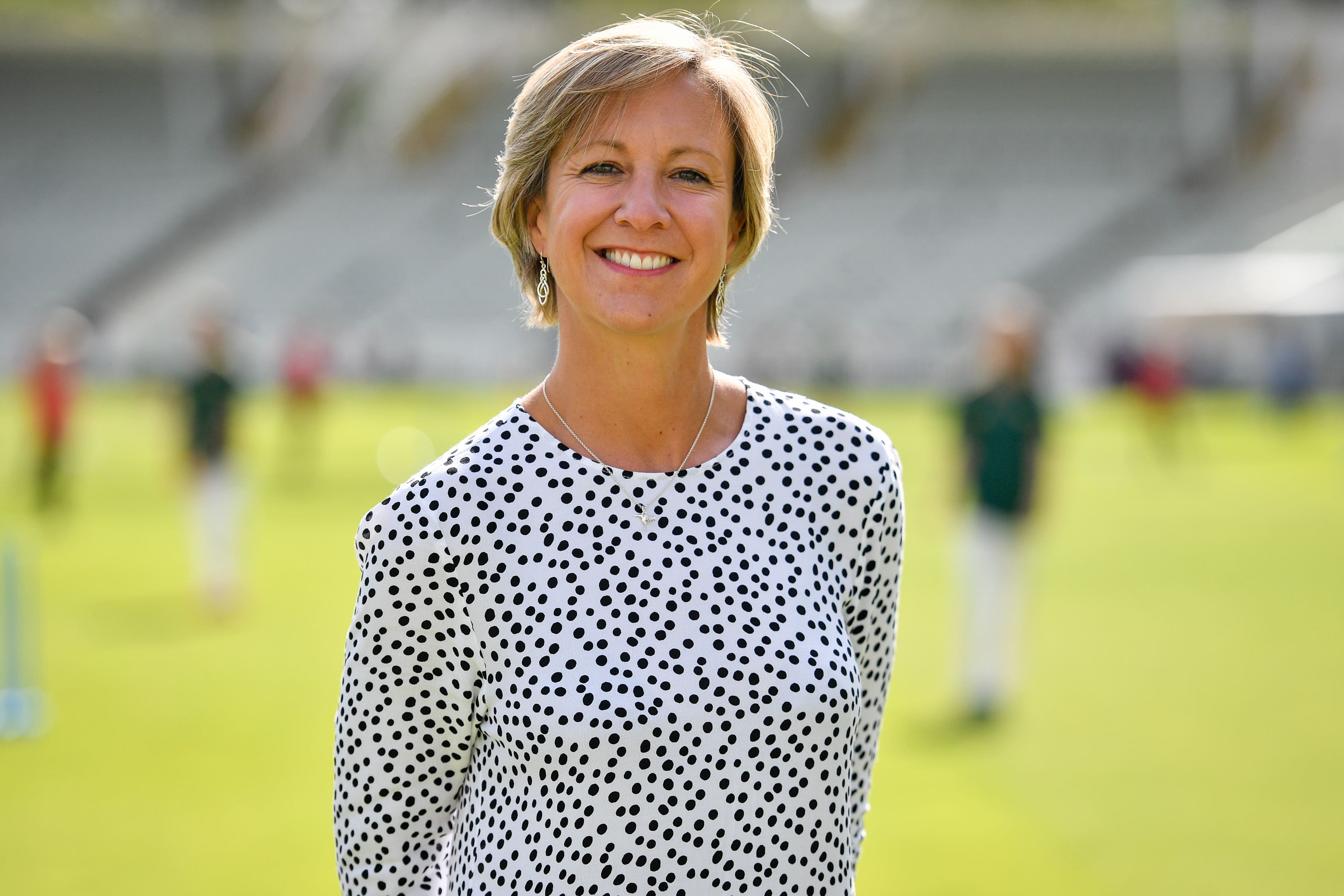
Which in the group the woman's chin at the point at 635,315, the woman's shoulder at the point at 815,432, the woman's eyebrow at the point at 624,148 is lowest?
the woman's shoulder at the point at 815,432

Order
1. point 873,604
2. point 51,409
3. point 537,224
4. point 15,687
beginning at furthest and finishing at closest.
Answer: point 51,409
point 15,687
point 873,604
point 537,224

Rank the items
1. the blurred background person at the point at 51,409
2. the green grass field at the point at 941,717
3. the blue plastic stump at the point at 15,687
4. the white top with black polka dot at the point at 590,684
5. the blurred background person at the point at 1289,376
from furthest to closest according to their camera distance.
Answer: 1. the blurred background person at the point at 1289,376
2. the blurred background person at the point at 51,409
3. the blue plastic stump at the point at 15,687
4. the green grass field at the point at 941,717
5. the white top with black polka dot at the point at 590,684

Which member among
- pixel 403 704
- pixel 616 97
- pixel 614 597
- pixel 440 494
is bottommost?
pixel 403 704

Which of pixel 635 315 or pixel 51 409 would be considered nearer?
pixel 635 315

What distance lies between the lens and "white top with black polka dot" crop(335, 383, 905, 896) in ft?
6.74

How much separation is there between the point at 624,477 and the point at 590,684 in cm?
33


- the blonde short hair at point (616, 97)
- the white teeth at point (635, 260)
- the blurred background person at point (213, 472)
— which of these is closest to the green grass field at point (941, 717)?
the blurred background person at point (213, 472)

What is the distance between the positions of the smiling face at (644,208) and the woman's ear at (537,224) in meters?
0.08

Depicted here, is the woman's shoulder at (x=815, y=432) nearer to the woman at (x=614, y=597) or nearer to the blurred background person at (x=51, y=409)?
the woman at (x=614, y=597)

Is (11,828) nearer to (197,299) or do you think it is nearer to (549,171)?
(549,171)

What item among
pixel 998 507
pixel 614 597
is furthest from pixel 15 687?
pixel 614 597

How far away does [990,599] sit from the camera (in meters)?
8.23

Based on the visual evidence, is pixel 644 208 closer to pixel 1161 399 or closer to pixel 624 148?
pixel 624 148

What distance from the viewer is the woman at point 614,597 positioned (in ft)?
6.76
